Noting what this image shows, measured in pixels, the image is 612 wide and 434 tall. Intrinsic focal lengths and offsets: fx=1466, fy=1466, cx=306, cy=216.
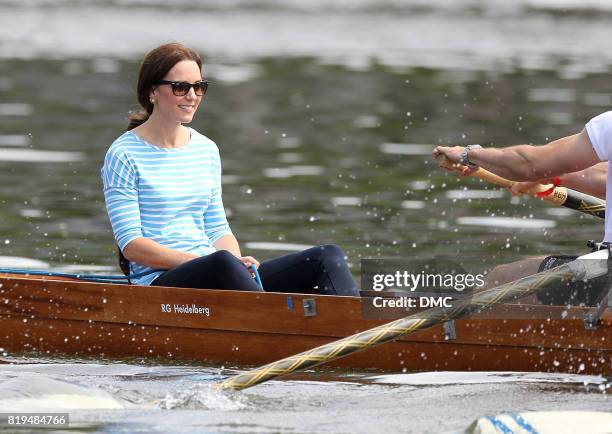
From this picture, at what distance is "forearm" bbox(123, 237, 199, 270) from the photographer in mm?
9281

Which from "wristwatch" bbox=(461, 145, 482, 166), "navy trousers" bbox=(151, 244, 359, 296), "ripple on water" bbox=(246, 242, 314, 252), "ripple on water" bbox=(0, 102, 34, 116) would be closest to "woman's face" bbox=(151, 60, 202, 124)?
"navy trousers" bbox=(151, 244, 359, 296)

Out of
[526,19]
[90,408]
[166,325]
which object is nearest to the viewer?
[90,408]

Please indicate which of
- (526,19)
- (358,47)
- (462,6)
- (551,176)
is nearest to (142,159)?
(551,176)

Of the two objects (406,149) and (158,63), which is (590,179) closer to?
(158,63)

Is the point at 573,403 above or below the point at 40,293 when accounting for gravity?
below

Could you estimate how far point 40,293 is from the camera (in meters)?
9.79

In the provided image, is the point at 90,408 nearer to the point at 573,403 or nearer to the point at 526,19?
the point at 573,403

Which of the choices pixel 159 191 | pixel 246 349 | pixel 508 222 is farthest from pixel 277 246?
pixel 159 191

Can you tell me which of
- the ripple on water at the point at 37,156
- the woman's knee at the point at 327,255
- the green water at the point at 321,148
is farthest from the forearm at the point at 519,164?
the ripple on water at the point at 37,156

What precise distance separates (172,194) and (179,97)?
24.6 inches

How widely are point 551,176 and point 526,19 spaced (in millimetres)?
51620

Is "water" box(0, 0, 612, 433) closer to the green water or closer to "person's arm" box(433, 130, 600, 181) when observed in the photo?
the green water

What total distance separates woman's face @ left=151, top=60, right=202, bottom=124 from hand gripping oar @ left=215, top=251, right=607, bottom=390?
1.89 meters

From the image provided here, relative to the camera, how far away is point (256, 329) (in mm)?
9414
